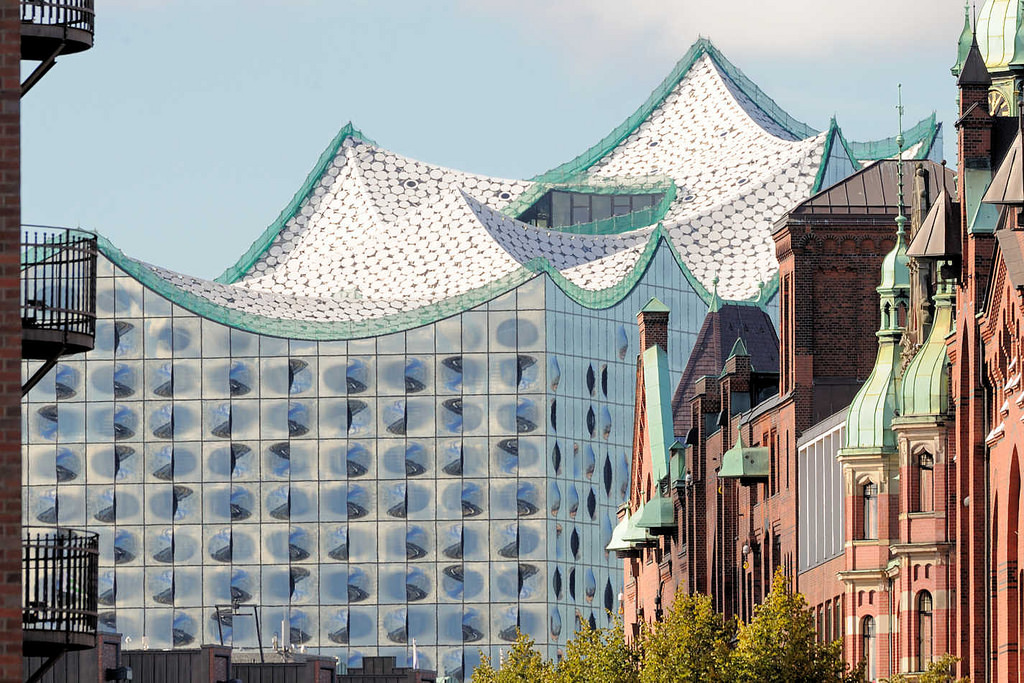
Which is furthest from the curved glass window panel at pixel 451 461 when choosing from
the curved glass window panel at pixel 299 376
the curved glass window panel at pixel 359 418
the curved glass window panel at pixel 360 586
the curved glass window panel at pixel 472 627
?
the curved glass window panel at pixel 299 376

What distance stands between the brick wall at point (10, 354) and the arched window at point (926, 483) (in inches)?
1576

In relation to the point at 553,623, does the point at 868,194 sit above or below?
above

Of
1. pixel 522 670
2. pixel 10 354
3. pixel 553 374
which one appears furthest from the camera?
pixel 553 374

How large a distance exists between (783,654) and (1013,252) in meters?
12.4

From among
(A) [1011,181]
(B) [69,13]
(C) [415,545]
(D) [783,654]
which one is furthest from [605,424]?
(B) [69,13]

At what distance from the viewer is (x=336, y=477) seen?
168 meters

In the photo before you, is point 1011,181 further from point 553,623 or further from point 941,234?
point 553,623

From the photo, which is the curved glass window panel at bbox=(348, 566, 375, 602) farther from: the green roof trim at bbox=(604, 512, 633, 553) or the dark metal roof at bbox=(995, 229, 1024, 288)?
the dark metal roof at bbox=(995, 229, 1024, 288)

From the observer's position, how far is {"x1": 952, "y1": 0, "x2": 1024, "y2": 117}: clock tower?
63219 mm

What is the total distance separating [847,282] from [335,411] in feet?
281

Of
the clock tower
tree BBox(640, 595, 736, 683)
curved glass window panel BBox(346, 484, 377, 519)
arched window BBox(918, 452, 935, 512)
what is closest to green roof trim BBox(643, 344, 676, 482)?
tree BBox(640, 595, 736, 683)

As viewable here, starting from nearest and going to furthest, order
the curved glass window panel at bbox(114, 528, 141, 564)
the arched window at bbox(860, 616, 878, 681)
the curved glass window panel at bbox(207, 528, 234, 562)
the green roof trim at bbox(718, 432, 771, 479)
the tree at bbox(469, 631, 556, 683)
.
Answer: the arched window at bbox(860, 616, 878, 681) < the tree at bbox(469, 631, 556, 683) < the green roof trim at bbox(718, 432, 771, 479) < the curved glass window panel at bbox(207, 528, 234, 562) < the curved glass window panel at bbox(114, 528, 141, 564)

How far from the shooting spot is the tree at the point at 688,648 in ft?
210

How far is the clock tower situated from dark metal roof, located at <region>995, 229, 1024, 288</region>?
9.02 metres
